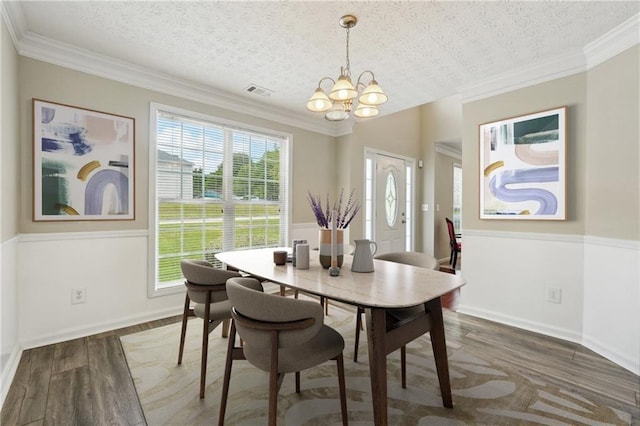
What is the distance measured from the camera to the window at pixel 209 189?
3.08 meters

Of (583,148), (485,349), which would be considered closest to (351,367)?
(485,349)

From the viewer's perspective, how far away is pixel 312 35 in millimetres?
2264

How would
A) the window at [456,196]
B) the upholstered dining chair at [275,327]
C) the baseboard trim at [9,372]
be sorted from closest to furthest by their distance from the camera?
the upholstered dining chair at [275,327] < the baseboard trim at [9,372] < the window at [456,196]

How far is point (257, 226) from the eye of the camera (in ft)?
12.6

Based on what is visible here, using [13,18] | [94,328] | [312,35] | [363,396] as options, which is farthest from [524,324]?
[13,18]

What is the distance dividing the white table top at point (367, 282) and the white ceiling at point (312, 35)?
168cm

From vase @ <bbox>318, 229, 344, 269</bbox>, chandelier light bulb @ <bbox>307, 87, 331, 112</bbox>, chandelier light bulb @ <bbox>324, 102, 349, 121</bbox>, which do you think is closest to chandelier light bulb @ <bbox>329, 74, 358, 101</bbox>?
chandelier light bulb @ <bbox>307, 87, 331, 112</bbox>

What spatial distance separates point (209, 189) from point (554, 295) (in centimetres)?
354

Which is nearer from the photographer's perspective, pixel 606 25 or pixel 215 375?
pixel 215 375

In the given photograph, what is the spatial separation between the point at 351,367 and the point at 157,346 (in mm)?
1544

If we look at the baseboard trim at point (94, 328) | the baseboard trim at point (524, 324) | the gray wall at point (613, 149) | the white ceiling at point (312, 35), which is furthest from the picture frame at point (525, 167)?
the baseboard trim at point (94, 328)

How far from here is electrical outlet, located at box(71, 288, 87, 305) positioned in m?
2.56

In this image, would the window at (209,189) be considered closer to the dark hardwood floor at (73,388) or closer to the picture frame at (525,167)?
the dark hardwood floor at (73,388)

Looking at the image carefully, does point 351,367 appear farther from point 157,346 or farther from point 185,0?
point 185,0
